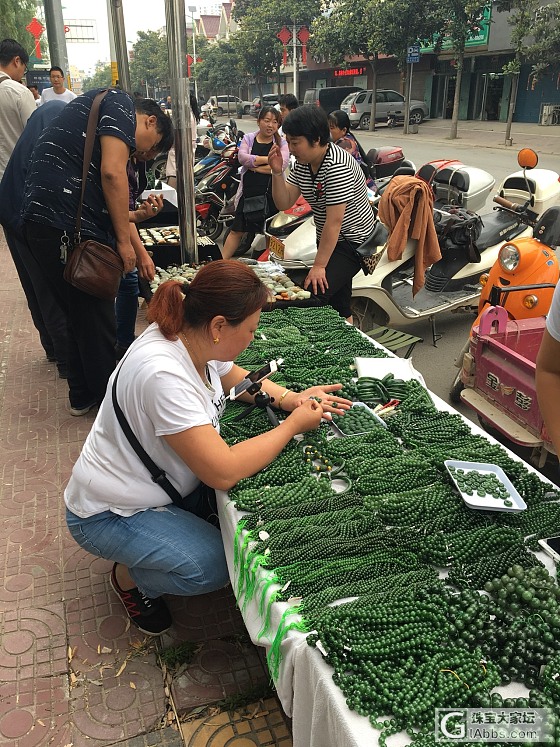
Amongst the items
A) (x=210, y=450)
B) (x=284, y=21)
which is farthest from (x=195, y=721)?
(x=284, y=21)

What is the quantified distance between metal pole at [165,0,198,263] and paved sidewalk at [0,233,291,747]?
8.02ft

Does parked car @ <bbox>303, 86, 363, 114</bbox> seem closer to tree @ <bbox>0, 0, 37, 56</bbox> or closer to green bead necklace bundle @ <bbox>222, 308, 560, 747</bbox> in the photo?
tree @ <bbox>0, 0, 37, 56</bbox>

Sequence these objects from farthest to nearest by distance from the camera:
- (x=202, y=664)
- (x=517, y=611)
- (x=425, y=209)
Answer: (x=425, y=209) → (x=202, y=664) → (x=517, y=611)

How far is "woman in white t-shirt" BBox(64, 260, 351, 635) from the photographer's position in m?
1.89

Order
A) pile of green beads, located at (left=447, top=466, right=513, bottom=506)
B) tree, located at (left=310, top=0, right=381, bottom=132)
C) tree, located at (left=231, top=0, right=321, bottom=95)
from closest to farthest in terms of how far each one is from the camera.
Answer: pile of green beads, located at (left=447, top=466, right=513, bottom=506) < tree, located at (left=310, top=0, right=381, bottom=132) < tree, located at (left=231, top=0, right=321, bottom=95)

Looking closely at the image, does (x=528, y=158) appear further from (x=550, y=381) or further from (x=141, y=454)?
(x=141, y=454)

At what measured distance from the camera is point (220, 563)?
2.10m

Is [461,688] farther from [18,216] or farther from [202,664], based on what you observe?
[18,216]

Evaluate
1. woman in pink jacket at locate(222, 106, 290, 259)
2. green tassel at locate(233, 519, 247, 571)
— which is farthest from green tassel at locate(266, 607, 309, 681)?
woman in pink jacket at locate(222, 106, 290, 259)

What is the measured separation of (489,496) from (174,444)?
970 mm

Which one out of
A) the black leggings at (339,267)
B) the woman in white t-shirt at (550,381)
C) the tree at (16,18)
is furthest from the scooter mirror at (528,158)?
the tree at (16,18)

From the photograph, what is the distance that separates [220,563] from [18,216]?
9.06ft

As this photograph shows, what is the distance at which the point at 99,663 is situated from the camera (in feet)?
7.25

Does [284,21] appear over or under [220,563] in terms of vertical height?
over
